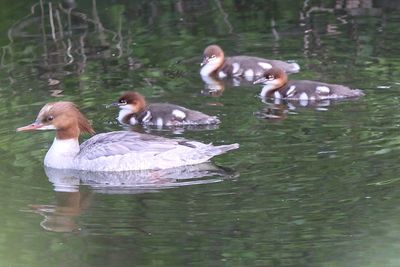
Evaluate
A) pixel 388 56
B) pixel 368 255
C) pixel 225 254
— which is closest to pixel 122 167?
pixel 225 254

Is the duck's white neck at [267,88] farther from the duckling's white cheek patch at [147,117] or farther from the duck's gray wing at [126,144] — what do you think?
the duck's gray wing at [126,144]

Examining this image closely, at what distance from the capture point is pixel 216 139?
9.19 metres

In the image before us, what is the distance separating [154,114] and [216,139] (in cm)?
96

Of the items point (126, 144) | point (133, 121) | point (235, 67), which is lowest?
point (133, 121)

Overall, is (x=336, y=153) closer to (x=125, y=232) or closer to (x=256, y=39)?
(x=125, y=232)

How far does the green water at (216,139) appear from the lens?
269 inches

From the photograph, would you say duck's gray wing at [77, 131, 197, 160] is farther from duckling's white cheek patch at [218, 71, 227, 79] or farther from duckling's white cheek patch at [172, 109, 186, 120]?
duckling's white cheek patch at [218, 71, 227, 79]

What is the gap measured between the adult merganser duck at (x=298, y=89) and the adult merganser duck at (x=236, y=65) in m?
0.32

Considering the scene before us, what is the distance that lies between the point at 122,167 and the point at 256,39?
423 cm

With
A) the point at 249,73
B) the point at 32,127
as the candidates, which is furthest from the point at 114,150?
the point at 249,73

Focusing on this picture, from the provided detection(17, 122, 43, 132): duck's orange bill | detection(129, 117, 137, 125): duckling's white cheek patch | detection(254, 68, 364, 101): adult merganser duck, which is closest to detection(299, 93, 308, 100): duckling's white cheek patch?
detection(254, 68, 364, 101): adult merganser duck

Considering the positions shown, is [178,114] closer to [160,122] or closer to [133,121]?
[160,122]

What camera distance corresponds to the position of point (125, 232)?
7.15 m

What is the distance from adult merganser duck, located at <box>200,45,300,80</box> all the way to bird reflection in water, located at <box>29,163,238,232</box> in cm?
272
